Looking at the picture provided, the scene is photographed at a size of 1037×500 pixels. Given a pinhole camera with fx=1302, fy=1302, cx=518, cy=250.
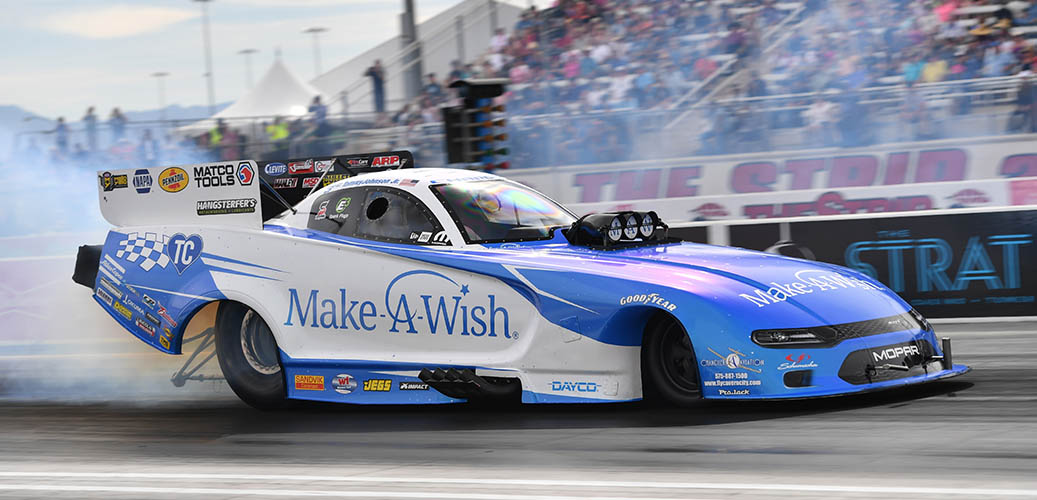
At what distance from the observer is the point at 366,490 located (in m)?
5.39

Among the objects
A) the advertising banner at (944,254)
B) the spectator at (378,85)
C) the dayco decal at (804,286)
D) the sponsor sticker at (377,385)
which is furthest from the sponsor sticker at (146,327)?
the spectator at (378,85)

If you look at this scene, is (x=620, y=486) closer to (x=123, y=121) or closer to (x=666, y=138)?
(x=666, y=138)

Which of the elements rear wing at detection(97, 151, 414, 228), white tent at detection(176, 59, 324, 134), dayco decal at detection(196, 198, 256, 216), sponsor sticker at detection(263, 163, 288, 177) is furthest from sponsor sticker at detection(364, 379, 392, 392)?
white tent at detection(176, 59, 324, 134)

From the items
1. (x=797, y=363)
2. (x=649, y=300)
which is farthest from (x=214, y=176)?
(x=797, y=363)

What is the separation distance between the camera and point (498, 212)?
750 cm

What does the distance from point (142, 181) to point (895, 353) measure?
4999 mm

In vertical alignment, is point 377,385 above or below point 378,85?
below

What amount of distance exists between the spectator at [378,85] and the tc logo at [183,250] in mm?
12514

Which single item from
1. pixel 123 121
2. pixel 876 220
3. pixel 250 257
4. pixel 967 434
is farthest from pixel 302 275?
pixel 123 121

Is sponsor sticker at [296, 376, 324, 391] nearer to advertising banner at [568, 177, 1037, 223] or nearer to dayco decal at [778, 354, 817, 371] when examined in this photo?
dayco decal at [778, 354, 817, 371]

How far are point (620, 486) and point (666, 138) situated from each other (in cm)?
1372

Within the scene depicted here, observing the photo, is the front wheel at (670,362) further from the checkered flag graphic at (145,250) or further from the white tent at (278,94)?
the white tent at (278,94)

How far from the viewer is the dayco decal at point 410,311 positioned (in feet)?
23.0

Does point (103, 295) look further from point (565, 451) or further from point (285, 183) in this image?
point (565, 451)
